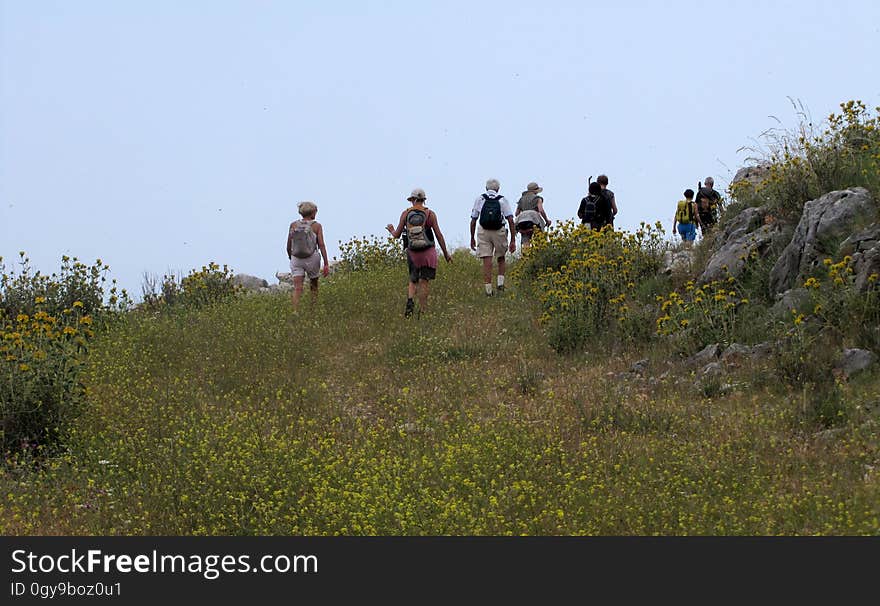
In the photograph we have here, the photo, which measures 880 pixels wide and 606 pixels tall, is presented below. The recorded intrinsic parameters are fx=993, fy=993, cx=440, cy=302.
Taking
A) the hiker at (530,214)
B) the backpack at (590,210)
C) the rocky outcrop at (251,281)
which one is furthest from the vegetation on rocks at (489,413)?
the rocky outcrop at (251,281)

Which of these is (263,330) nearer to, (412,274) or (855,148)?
(412,274)

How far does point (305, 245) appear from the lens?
A: 16.1 m

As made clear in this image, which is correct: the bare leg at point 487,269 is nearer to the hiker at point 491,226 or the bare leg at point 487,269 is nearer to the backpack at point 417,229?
the hiker at point 491,226

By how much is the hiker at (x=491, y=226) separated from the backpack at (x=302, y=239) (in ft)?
9.04

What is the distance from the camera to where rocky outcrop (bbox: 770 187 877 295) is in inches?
480

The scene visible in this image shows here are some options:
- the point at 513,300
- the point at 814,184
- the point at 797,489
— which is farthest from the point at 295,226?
the point at 797,489

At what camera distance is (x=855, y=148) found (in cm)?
1472

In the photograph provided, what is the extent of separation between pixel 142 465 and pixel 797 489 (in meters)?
5.83

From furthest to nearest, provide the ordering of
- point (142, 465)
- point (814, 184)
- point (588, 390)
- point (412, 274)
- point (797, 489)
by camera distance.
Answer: point (412, 274), point (814, 184), point (588, 390), point (142, 465), point (797, 489)

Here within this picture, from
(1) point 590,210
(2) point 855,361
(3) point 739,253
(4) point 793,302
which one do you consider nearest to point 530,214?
(1) point 590,210

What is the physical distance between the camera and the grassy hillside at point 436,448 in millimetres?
7578

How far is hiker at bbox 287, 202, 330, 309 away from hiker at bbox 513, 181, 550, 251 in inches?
181

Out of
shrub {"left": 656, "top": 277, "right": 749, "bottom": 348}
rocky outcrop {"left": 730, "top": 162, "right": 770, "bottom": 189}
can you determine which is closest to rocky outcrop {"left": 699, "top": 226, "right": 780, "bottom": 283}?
shrub {"left": 656, "top": 277, "right": 749, "bottom": 348}

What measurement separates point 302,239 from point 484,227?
10.5 feet
